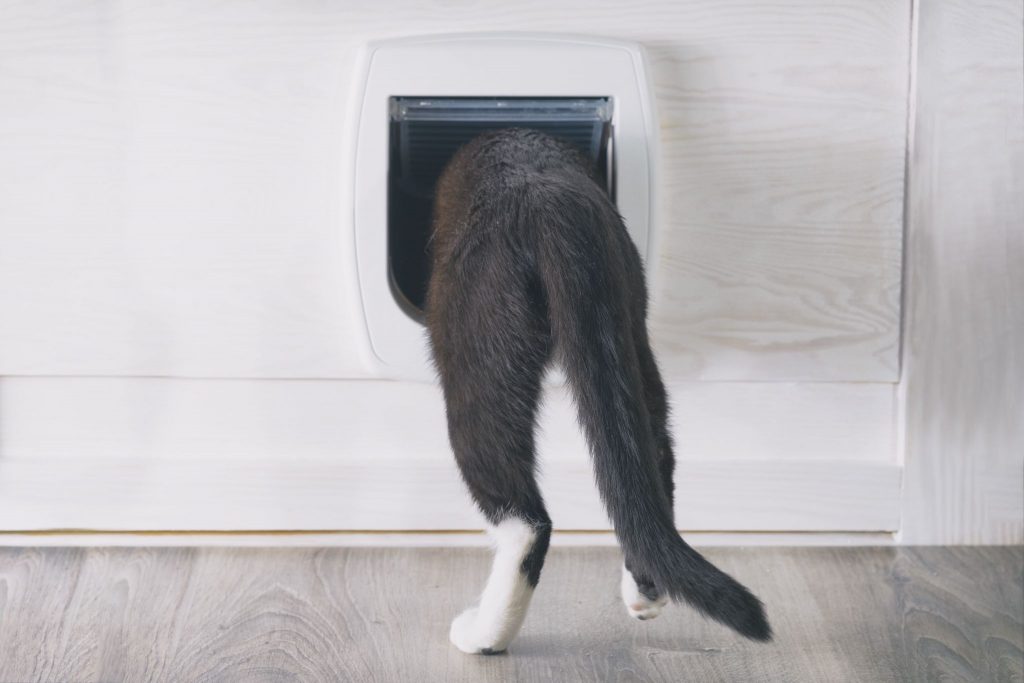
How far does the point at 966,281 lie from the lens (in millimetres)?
1425

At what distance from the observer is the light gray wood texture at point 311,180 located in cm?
135

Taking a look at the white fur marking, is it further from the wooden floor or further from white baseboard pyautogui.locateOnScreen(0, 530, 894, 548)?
white baseboard pyautogui.locateOnScreen(0, 530, 894, 548)

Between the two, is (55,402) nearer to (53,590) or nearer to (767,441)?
(53,590)

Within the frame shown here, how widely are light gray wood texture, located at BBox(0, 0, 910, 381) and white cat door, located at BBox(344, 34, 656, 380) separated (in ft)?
0.14

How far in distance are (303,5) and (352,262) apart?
1.06 ft

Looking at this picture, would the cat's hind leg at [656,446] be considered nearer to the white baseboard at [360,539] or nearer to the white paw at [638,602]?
the white paw at [638,602]

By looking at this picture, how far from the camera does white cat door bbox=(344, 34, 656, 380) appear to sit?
4.27ft

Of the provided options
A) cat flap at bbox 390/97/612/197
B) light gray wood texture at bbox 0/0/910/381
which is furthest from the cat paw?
cat flap at bbox 390/97/612/197

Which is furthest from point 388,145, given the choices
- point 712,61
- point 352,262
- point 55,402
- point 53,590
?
point 53,590

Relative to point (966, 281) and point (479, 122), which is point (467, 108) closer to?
point (479, 122)

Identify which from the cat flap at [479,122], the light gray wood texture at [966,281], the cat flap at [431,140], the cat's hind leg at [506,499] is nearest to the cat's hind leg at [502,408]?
the cat's hind leg at [506,499]

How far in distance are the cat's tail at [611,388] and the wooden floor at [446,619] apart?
25 centimetres

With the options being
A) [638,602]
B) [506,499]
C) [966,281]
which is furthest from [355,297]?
[966,281]

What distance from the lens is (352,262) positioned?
4.36 feet
